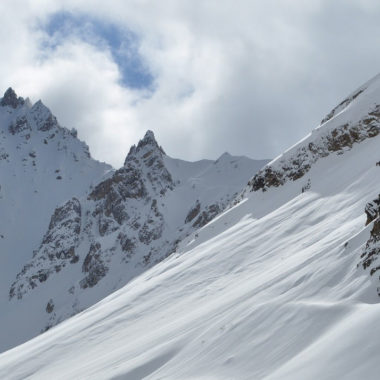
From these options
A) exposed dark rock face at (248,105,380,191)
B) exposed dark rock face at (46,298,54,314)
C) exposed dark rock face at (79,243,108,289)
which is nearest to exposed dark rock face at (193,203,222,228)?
exposed dark rock face at (79,243,108,289)

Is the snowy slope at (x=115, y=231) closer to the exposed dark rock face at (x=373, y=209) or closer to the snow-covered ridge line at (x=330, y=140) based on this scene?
the snow-covered ridge line at (x=330, y=140)

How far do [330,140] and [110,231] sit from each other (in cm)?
11684

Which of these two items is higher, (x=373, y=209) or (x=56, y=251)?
(x=56, y=251)

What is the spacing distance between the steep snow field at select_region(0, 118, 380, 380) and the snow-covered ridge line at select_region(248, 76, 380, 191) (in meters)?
3.85

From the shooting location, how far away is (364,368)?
369 inches

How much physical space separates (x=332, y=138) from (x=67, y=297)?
99.8m

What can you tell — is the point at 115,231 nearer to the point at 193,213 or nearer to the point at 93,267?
the point at 93,267

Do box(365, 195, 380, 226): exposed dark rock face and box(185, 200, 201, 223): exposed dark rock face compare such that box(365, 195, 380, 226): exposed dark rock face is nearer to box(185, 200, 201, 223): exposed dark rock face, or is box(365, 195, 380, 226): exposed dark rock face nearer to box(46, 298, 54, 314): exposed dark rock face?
box(46, 298, 54, 314): exposed dark rock face

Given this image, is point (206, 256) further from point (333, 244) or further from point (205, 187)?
point (205, 187)

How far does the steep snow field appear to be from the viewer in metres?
11.3

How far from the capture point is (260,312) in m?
14.5

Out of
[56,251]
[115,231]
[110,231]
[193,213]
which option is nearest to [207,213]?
[193,213]

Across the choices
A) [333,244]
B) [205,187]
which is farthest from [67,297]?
[333,244]

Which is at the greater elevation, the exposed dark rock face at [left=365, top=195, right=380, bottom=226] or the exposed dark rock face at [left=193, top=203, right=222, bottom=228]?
the exposed dark rock face at [left=193, top=203, right=222, bottom=228]
